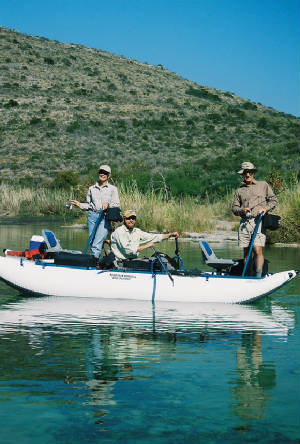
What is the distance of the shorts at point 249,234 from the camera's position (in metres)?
11.6

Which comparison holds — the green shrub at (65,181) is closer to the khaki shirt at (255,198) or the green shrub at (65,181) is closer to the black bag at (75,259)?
the black bag at (75,259)

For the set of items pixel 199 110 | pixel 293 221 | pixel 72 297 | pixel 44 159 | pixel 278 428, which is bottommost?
pixel 278 428

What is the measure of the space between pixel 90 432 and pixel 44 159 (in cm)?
4792

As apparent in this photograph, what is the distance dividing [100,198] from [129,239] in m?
1.35

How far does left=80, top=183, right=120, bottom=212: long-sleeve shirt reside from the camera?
12.6 m

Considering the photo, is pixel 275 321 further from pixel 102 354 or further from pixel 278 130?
pixel 278 130

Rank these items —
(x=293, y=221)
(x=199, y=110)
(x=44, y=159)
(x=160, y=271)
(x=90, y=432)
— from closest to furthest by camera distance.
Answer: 1. (x=90, y=432)
2. (x=160, y=271)
3. (x=293, y=221)
4. (x=44, y=159)
5. (x=199, y=110)

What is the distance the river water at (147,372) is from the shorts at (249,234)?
2.99 ft

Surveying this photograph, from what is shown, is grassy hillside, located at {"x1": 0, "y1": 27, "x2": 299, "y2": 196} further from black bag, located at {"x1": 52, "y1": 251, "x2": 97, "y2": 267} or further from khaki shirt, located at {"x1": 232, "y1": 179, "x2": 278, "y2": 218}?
khaki shirt, located at {"x1": 232, "y1": 179, "x2": 278, "y2": 218}

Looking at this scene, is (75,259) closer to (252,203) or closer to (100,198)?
(100,198)

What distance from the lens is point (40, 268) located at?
12000mm

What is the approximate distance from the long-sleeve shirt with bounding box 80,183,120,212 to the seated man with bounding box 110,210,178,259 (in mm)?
1057

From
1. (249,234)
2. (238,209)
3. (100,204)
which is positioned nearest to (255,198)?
(238,209)

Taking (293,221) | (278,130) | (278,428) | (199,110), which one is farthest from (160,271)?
(199,110)
